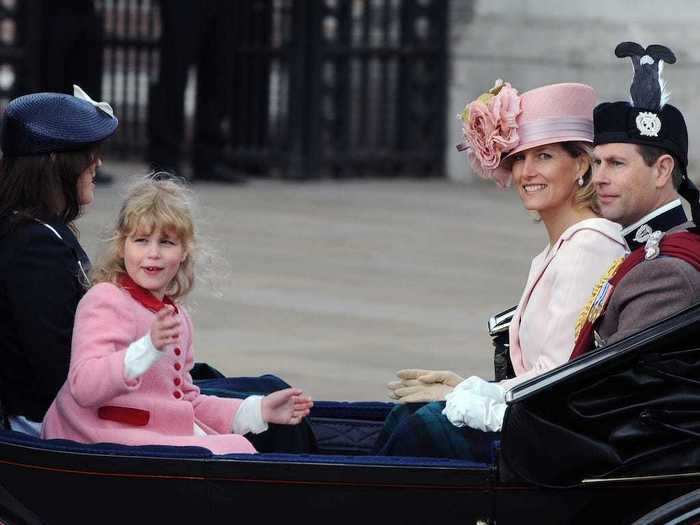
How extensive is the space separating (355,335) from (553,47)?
698 centimetres

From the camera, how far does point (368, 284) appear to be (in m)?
9.48

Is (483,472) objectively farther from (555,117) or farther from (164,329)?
(555,117)

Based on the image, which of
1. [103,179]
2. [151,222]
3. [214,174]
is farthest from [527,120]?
[214,174]

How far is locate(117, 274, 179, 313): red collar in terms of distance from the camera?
414 centimetres

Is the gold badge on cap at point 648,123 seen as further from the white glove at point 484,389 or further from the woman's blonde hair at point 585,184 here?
the white glove at point 484,389

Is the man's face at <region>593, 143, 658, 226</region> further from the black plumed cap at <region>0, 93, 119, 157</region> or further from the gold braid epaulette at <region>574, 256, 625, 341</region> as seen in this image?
the black plumed cap at <region>0, 93, 119, 157</region>

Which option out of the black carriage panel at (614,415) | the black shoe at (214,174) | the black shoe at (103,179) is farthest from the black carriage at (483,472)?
the black shoe at (214,174)

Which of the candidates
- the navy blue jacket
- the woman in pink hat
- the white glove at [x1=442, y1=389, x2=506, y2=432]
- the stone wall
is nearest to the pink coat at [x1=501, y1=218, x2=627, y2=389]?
the woman in pink hat

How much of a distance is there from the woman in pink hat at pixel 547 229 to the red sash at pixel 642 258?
53mm

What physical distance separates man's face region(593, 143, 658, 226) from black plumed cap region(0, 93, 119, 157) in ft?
3.53

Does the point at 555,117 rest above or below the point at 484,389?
above

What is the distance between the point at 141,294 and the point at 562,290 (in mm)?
901

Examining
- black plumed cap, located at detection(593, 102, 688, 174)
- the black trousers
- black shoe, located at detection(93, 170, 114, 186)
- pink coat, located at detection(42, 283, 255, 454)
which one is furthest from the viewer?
the black trousers

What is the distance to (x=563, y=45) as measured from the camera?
1453 cm
